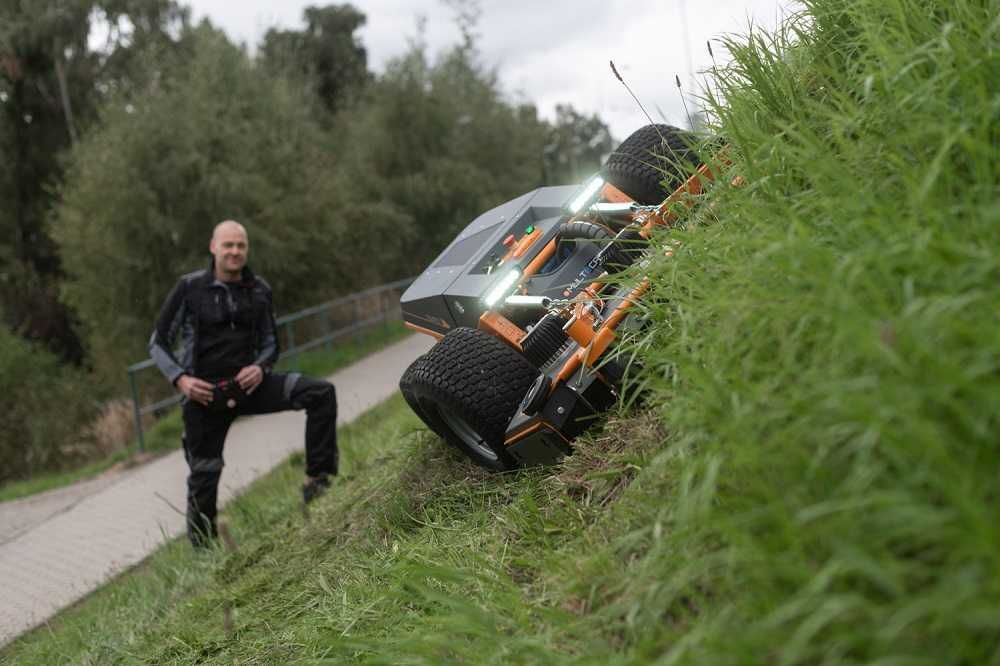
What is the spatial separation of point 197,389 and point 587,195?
9.23 feet

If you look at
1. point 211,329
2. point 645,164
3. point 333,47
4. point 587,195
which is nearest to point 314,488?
point 211,329

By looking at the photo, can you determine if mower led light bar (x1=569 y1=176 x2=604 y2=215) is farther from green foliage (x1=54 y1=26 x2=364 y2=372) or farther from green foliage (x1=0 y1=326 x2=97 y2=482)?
green foliage (x1=0 y1=326 x2=97 y2=482)

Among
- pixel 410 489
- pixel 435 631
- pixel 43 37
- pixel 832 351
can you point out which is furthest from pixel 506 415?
pixel 43 37

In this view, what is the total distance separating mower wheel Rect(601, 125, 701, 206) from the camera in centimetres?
491

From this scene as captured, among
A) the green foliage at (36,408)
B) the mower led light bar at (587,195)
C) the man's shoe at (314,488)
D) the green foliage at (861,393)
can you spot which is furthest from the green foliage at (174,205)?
the green foliage at (861,393)

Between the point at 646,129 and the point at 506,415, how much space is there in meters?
1.75

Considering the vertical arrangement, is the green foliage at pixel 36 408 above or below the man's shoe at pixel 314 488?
above

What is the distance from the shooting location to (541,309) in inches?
187

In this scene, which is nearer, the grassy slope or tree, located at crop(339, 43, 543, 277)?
the grassy slope

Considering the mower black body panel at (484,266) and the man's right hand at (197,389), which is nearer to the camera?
the mower black body panel at (484,266)

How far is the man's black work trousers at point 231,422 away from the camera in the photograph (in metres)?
6.50

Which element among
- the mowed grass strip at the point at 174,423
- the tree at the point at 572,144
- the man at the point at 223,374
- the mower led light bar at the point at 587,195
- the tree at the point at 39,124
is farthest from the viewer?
the tree at the point at 572,144

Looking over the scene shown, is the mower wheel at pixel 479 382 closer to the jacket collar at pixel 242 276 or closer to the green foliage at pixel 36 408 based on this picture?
the jacket collar at pixel 242 276

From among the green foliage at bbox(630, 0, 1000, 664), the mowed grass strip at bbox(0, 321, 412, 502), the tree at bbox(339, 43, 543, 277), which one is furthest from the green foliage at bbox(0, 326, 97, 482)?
the green foliage at bbox(630, 0, 1000, 664)
